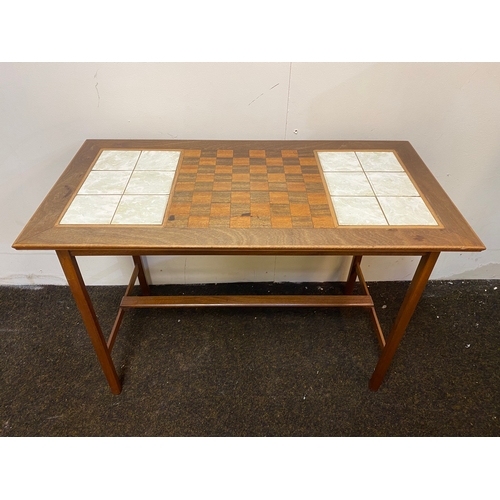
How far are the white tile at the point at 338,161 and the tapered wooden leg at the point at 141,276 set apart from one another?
3.41 feet

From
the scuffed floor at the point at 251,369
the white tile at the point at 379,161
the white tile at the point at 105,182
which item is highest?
the white tile at the point at 379,161

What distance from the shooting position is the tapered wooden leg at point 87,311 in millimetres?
1140

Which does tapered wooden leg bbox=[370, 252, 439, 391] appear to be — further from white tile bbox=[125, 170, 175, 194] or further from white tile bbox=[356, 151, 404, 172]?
white tile bbox=[125, 170, 175, 194]

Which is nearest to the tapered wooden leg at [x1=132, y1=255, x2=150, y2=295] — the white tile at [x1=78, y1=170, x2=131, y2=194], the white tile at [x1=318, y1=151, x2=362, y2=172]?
the white tile at [x1=78, y1=170, x2=131, y2=194]

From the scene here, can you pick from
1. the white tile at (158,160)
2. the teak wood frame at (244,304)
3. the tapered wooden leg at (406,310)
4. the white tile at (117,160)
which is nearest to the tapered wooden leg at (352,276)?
the teak wood frame at (244,304)

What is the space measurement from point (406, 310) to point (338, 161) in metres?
0.60

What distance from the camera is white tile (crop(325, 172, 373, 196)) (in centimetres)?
126

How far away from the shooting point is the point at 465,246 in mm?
1056

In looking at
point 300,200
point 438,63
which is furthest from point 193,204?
point 438,63

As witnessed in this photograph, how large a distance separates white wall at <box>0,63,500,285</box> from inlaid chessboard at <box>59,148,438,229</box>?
0.16 metres

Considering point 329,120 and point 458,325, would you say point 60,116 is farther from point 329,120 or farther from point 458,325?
point 458,325

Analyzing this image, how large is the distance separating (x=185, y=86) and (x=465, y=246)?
113 cm

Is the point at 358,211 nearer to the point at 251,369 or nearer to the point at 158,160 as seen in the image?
the point at 158,160

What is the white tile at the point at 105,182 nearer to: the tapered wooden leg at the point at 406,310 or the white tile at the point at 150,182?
the white tile at the point at 150,182
